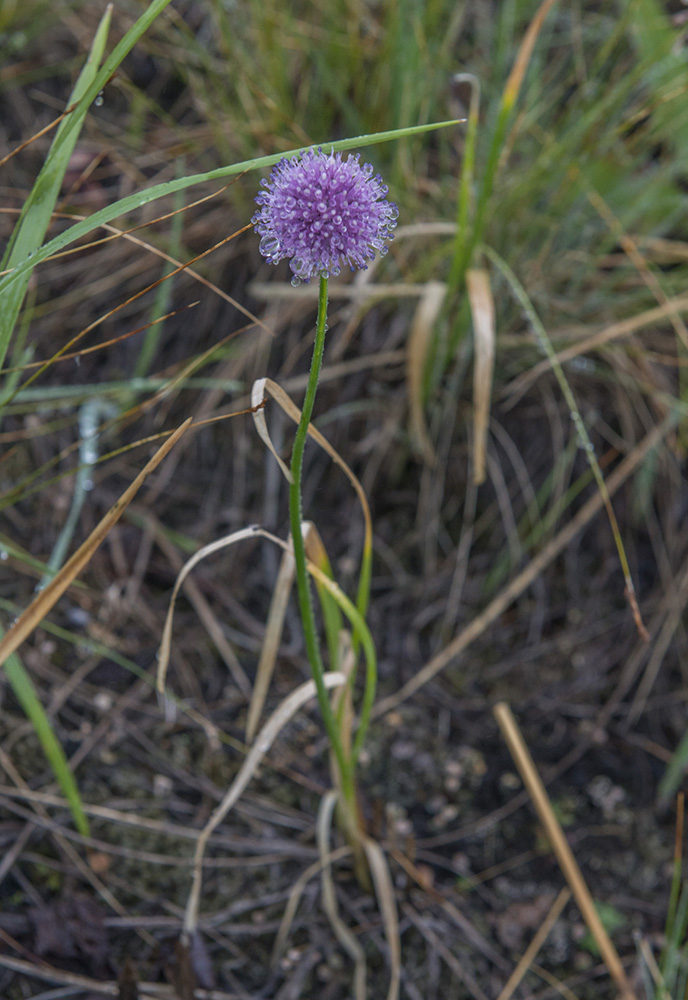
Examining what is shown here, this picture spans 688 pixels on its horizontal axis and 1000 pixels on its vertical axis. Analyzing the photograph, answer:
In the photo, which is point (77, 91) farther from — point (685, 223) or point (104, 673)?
point (685, 223)

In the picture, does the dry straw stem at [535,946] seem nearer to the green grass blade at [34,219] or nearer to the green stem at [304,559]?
the green stem at [304,559]

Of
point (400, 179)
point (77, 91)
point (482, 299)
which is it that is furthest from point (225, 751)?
point (400, 179)

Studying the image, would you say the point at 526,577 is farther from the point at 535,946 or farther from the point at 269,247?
the point at 269,247

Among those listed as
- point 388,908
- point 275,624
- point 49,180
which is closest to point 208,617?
point 275,624

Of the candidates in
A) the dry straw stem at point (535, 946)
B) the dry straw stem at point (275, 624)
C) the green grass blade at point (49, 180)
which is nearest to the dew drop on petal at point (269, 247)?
the green grass blade at point (49, 180)

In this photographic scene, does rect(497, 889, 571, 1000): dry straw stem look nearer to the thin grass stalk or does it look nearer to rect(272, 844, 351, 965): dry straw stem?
rect(272, 844, 351, 965): dry straw stem

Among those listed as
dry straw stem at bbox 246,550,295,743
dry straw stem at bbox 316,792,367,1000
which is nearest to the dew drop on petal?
dry straw stem at bbox 246,550,295,743
